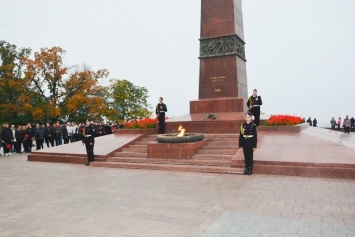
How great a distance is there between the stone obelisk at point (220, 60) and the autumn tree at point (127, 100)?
1125 inches

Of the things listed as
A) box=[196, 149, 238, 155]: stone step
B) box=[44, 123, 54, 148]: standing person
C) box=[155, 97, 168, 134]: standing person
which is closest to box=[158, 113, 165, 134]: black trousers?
box=[155, 97, 168, 134]: standing person

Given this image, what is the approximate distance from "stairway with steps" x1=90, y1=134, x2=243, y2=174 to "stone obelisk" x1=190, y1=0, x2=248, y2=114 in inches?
129

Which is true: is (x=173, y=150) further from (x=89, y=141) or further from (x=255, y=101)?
(x=255, y=101)

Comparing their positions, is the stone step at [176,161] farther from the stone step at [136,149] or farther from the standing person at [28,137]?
the standing person at [28,137]

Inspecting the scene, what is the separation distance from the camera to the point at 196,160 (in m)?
10.0

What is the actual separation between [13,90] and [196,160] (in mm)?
32166

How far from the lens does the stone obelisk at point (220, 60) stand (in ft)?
50.0

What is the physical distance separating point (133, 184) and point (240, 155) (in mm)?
3619

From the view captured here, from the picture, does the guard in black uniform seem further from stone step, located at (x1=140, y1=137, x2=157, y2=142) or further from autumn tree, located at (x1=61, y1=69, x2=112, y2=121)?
autumn tree, located at (x1=61, y1=69, x2=112, y2=121)

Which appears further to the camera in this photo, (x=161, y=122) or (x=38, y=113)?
(x=38, y=113)

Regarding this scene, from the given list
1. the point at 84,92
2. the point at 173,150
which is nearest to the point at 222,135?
the point at 173,150

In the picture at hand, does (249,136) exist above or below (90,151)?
above

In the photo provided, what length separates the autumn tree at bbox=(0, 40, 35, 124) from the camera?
1222 inches

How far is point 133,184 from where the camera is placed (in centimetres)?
753
